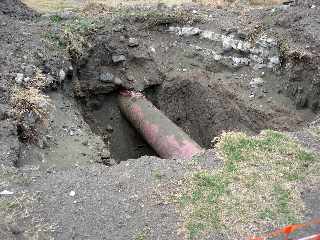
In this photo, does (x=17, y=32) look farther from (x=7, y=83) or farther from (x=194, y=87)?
(x=194, y=87)

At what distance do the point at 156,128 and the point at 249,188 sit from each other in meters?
3.66

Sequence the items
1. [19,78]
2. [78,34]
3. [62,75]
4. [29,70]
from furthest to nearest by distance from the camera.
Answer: [78,34] < [62,75] < [29,70] < [19,78]

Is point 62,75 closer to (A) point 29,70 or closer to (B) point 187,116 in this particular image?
(A) point 29,70

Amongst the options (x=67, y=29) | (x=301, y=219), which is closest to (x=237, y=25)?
(x=67, y=29)

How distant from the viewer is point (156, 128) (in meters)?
10.0

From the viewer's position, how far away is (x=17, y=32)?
35.4ft

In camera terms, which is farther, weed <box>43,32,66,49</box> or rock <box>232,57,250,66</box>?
rock <box>232,57,250,66</box>

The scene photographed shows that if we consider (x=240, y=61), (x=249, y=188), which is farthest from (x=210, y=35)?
(x=249, y=188)

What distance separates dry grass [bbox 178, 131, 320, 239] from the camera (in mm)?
6129

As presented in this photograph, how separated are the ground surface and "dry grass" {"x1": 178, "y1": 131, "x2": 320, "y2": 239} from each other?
0.10 ft

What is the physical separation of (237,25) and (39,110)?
236 inches

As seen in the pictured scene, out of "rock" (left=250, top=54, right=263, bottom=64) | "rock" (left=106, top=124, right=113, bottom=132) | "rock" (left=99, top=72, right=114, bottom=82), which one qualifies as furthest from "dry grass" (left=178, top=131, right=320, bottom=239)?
"rock" (left=99, top=72, right=114, bottom=82)

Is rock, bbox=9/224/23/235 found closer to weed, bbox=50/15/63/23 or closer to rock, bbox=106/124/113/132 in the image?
rock, bbox=106/124/113/132

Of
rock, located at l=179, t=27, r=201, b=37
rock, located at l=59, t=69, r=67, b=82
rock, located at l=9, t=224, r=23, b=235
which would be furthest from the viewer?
rock, located at l=179, t=27, r=201, b=37
